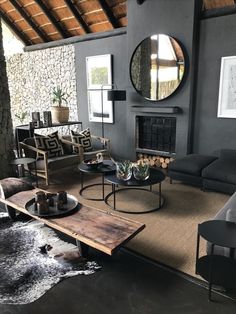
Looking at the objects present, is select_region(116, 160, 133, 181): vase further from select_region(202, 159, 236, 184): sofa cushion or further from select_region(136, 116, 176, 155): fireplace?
select_region(136, 116, 176, 155): fireplace

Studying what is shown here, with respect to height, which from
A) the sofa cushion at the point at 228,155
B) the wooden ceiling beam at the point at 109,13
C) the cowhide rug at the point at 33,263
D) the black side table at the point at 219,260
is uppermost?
the wooden ceiling beam at the point at 109,13

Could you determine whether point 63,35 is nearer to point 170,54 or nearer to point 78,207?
point 170,54

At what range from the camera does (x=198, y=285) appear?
2082mm

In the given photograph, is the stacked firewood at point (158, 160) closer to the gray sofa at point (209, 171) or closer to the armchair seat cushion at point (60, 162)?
the gray sofa at point (209, 171)

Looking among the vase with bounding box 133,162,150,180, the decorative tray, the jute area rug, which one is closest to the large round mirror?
the jute area rug

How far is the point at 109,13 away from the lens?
5.37m

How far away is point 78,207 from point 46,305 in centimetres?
94

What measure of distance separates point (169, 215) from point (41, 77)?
5.78 metres

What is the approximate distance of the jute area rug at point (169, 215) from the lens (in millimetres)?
2492

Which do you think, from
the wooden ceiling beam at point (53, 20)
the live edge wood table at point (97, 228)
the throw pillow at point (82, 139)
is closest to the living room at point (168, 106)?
the wooden ceiling beam at point (53, 20)

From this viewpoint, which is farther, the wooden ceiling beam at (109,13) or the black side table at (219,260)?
the wooden ceiling beam at (109,13)

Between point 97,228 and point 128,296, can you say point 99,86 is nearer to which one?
point 97,228

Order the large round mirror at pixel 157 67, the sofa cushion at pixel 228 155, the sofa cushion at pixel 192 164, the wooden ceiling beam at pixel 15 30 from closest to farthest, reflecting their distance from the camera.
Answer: the sofa cushion at pixel 192 164 → the sofa cushion at pixel 228 155 → the large round mirror at pixel 157 67 → the wooden ceiling beam at pixel 15 30

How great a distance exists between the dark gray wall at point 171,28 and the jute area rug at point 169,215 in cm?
121
